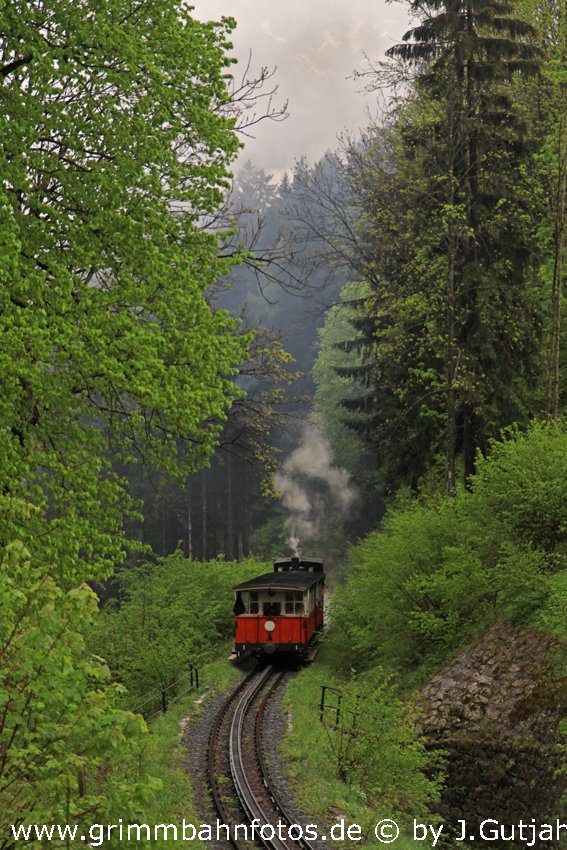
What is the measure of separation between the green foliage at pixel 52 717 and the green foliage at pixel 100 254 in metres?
3.23

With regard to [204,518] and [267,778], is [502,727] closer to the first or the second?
[267,778]

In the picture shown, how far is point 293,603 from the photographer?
24.3 meters

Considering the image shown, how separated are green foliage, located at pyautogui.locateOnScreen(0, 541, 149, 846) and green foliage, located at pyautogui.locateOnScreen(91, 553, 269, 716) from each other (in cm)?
1105

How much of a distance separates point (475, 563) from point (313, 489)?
5714 cm

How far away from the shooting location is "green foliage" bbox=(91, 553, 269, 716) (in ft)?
69.3

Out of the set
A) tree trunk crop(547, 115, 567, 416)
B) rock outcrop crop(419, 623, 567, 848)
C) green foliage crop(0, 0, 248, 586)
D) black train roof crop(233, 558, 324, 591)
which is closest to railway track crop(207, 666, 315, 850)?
rock outcrop crop(419, 623, 567, 848)

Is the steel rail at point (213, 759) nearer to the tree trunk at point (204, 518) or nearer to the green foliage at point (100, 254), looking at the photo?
the green foliage at point (100, 254)

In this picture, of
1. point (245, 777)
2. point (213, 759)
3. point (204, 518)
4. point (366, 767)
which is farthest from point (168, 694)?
point (204, 518)

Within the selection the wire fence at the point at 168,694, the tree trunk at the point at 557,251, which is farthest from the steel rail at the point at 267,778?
the tree trunk at the point at 557,251

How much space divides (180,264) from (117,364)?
219cm

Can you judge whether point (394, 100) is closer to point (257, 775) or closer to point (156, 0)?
point (156, 0)

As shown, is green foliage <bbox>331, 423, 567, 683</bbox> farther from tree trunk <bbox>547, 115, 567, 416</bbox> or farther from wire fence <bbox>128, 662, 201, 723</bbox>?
wire fence <bbox>128, 662, 201, 723</bbox>

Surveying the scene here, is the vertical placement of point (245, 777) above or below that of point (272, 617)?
below

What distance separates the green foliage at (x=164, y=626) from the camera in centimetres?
2112
